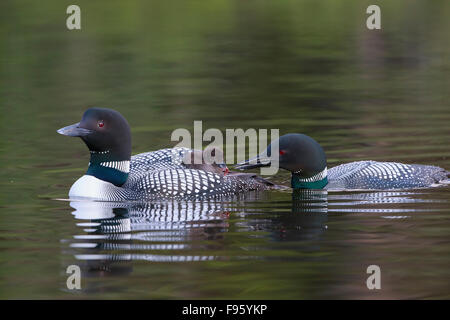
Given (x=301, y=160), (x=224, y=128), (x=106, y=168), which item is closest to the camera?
(x=106, y=168)

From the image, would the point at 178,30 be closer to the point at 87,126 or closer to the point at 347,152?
the point at 347,152

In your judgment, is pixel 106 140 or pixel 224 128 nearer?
pixel 106 140

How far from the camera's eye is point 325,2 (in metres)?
26.2

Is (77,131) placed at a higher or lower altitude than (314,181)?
higher

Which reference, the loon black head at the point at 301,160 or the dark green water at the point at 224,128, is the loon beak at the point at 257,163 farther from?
the dark green water at the point at 224,128

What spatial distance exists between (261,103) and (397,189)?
4.55m

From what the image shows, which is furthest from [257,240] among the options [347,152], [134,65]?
[134,65]


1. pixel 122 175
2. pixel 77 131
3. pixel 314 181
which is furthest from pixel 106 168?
pixel 314 181

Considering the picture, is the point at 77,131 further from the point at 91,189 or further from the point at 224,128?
the point at 224,128

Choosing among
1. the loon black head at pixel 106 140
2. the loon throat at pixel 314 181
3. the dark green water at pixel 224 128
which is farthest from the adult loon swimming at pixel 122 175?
the loon throat at pixel 314 181

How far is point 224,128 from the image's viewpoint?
10.3 metres

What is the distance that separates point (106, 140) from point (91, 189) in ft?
1.24

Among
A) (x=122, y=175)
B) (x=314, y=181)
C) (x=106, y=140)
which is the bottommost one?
(x=314, y=181)

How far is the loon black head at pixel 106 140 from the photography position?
287 inches
